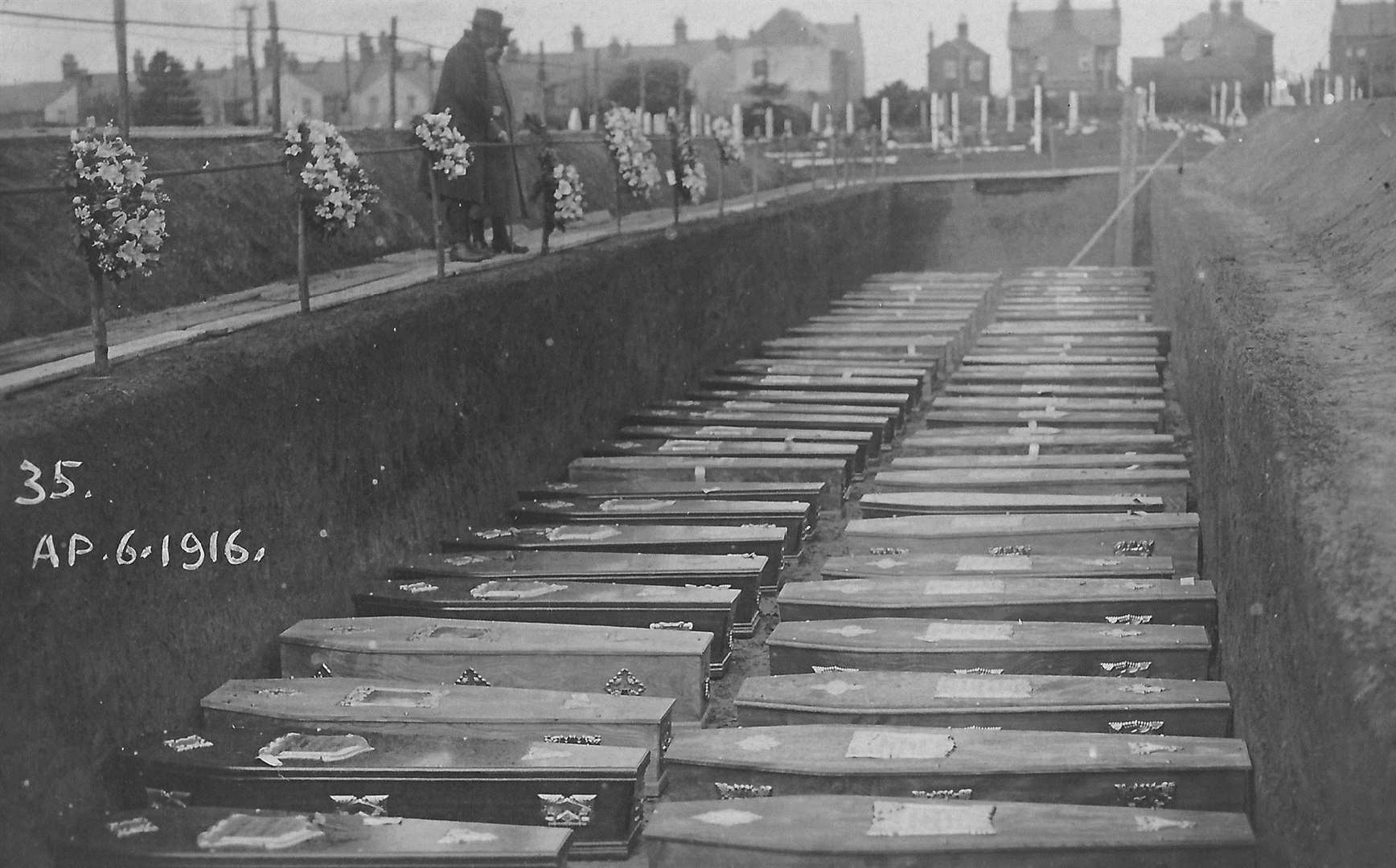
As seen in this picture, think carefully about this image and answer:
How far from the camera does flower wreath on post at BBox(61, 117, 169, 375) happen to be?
242 inches

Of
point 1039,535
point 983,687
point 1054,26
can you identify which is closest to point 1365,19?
point 1039,535

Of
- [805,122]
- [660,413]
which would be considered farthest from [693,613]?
[805,122]

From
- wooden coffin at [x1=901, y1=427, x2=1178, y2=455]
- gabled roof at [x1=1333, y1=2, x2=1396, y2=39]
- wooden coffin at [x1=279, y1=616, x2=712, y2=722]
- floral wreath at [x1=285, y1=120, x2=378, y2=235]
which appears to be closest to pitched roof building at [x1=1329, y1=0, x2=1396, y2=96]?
gabled roof at [x1=1333, y1=2, x2=1396, y2=39]

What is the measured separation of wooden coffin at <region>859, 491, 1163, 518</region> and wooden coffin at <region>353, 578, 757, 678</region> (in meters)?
1.63

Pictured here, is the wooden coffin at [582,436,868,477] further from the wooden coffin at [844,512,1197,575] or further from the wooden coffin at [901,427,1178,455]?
the wooden coffin at [844,512,1197,575]

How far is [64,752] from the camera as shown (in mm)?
5383

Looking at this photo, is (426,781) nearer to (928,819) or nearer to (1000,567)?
(928,819)

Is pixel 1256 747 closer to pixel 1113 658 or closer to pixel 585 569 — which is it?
pixel 1113 658

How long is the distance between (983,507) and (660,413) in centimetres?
369

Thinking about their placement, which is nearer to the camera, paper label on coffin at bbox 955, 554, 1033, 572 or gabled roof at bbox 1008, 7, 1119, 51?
paper label on coffin at bbox 955, 554, 1033, 572

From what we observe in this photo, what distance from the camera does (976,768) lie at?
5.05m

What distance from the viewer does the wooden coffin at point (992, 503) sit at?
28.4ft

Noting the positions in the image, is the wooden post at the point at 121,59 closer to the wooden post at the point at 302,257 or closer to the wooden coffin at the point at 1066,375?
the wooden post at the point at 302,257

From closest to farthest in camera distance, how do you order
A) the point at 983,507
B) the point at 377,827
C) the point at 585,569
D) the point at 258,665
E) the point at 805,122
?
the point at 377,827 < the point at 258,665 < the point at 585,569 < the point at 983,507 < the point at 805,122
